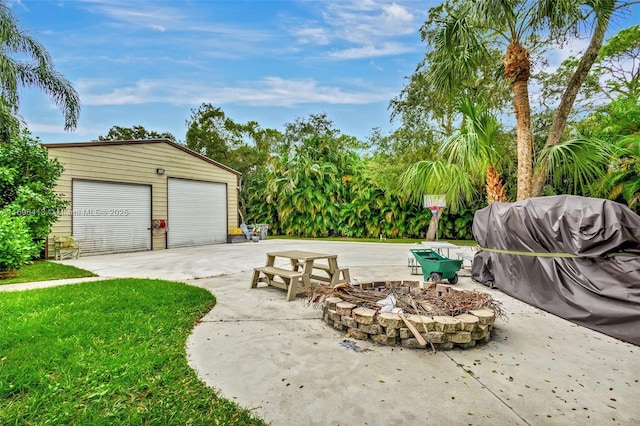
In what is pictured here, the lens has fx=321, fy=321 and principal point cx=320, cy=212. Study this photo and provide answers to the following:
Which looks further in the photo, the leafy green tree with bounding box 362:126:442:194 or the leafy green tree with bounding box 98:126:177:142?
the leafy green tree with bounding box 98:126:177:142

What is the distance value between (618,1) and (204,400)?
290 inches

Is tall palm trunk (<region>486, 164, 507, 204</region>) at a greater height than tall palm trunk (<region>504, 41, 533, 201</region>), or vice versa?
tall palm trunk (<region>504, 41, 533, 201</region>)

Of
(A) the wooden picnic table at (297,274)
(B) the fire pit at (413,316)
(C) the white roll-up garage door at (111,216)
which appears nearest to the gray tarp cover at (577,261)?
(B) the fire pit at (413,316)

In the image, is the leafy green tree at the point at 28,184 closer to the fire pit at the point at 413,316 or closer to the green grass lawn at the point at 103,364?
the green grass lawn at the point at 103,364

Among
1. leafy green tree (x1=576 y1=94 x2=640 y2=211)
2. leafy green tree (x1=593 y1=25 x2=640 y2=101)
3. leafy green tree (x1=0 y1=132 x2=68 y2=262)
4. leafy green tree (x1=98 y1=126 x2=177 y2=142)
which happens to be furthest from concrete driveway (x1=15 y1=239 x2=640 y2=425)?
leafy green tree (x1=98 y1=126 x2=177 y2=142)

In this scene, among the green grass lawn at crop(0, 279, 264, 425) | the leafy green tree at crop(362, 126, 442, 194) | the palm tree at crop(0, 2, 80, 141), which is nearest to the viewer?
the green grass lawn at crop(0, 279, 264, 425)

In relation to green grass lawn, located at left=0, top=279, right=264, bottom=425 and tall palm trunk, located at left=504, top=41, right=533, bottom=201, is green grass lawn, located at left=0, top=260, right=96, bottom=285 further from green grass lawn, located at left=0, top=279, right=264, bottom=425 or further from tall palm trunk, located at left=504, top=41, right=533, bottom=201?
tall palm trunk, located at left=504, top=41, right=533, bottom=201

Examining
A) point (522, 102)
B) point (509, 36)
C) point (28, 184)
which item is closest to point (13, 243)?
point (28, 184)

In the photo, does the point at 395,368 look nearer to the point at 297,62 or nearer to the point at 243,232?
the point at 297,62

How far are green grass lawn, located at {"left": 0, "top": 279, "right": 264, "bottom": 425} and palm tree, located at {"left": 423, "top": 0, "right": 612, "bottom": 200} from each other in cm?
578

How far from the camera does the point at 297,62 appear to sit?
11508mm

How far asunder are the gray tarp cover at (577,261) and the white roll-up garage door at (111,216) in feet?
33.5

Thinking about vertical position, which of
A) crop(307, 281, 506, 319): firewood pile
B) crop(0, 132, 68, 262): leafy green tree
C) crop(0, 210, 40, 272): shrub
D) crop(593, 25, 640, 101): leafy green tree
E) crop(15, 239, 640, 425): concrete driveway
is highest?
crop(593, 25, 640, 101): leafy green tree

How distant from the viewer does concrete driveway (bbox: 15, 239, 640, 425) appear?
1783 millimetres
